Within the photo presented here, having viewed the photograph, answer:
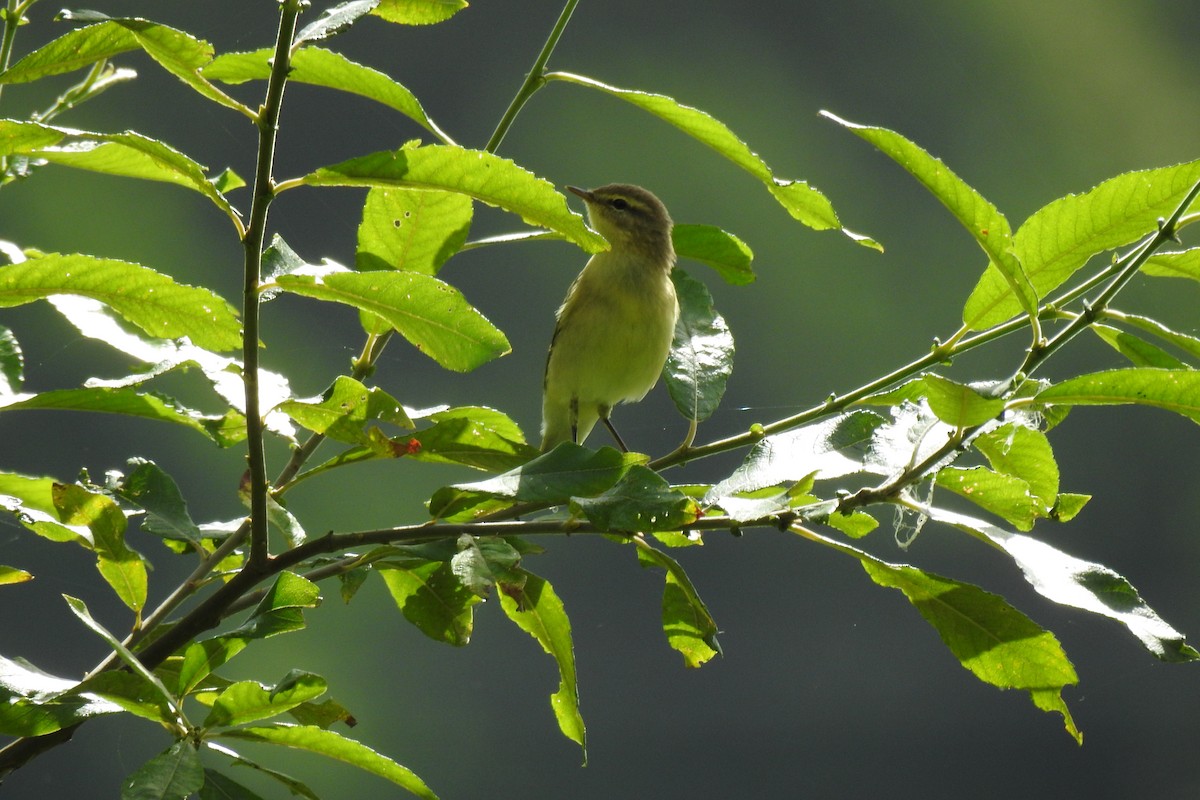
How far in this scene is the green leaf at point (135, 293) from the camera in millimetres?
1163

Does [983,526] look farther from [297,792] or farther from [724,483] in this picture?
[297,792]

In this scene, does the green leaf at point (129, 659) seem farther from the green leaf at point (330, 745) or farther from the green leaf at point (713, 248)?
the green leaf at point (713, 248)

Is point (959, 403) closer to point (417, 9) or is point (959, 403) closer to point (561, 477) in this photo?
point (561, 477)

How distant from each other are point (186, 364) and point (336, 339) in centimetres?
1298

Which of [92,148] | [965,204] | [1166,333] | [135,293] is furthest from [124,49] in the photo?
[1166,333]

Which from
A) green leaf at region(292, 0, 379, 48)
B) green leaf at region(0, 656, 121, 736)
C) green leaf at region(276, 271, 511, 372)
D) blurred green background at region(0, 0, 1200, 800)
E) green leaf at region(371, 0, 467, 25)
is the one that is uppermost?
green leaf at region(371, 0, 467, 25)

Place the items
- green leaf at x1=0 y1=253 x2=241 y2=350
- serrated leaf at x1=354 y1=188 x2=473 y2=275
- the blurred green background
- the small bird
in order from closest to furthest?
green leaf at x1=0 y1=253 x2=241 y2=350 → serrated leaf at x1=354 y1=188 x2=473 y2=275 → the small bird → the blurred green background

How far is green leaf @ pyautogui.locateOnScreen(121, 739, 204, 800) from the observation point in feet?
3.17

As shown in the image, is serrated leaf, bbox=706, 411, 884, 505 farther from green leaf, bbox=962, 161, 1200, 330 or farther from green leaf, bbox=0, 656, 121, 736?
green leaf, bbox=0, 656, 121, 736

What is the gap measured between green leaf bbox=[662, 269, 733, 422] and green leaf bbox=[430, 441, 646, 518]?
1.12 feet

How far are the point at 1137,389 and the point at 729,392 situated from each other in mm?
12801

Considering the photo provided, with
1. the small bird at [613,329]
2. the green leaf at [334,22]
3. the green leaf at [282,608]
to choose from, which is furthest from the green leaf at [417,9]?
the small bird at [613,329]

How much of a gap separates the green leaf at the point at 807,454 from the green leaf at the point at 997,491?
0.09m

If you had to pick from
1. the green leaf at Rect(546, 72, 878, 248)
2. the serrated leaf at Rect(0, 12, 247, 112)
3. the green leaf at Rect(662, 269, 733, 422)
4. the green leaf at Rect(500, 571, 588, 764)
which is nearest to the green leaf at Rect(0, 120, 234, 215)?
the serrated leaf at Rect(0, 12, 247, 112)
